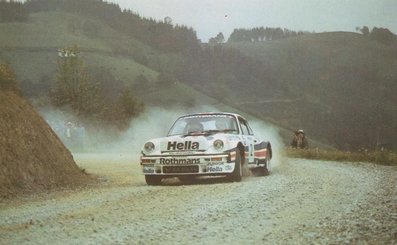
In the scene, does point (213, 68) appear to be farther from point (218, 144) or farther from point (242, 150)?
point (218, 144)

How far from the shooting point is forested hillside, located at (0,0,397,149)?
260 ft

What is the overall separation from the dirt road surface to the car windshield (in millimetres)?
2121

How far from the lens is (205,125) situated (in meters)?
11.0

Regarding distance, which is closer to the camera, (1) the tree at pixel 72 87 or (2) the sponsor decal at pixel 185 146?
(2) the sponsor decal at pixel 185 146

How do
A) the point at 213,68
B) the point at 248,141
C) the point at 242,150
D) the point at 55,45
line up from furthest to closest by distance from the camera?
the point at 213,68 → the point at 55,45 → the point at 248,141 → the point at 242,150

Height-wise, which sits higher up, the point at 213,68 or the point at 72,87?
the point at 213,68

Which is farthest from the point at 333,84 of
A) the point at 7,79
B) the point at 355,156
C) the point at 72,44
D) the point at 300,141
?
the point at 7,79

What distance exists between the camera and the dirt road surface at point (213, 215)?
486cm

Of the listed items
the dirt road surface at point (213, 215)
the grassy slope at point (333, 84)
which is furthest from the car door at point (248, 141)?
the grassy slope at point (333, 84)

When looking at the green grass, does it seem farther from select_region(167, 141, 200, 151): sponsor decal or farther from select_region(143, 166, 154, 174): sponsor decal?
select_region(143, 166, 154, 174): sponsor decal

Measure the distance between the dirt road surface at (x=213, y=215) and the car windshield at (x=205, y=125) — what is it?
2.12 metres

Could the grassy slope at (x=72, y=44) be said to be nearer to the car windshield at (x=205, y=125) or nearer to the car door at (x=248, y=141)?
the car windshield at (x=205, y=125)

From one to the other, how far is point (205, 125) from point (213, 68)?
97.9m

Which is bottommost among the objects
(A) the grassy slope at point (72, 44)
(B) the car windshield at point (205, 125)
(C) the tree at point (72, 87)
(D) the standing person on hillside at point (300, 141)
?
(D) the standing person on hillside at point (300, 141)
